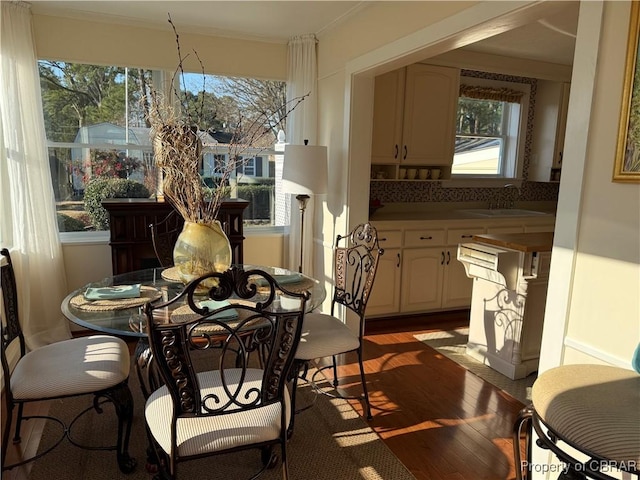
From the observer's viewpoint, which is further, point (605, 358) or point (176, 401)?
point (605, 358)

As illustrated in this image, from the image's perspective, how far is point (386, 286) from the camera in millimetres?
3988

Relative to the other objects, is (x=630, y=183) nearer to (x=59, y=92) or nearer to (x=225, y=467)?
(x=225, y=467)

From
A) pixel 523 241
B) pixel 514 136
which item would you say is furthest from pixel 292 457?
pixel 514 136

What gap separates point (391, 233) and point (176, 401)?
9.00 ft

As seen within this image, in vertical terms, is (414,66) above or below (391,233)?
above

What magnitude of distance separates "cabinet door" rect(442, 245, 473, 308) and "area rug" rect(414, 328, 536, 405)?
404mm

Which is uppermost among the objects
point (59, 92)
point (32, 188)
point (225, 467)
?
point (59, 92)

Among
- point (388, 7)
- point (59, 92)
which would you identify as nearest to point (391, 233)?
point (388, 7)

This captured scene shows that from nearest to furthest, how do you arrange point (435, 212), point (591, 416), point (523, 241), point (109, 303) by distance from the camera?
point (591, 416), point (109, 303), point (523, 241), point (435, 212)

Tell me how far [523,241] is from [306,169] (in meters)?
1.68

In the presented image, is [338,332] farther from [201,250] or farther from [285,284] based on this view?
[201,250]

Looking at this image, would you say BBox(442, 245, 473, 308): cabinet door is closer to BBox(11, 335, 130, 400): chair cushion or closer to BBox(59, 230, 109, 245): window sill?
BBox(11, 335, 130, 400): chair cushion

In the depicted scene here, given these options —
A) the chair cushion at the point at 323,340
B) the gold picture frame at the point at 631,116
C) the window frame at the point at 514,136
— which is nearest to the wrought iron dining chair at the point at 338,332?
the chair cushion at the point at 323,340

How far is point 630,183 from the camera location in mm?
1484
